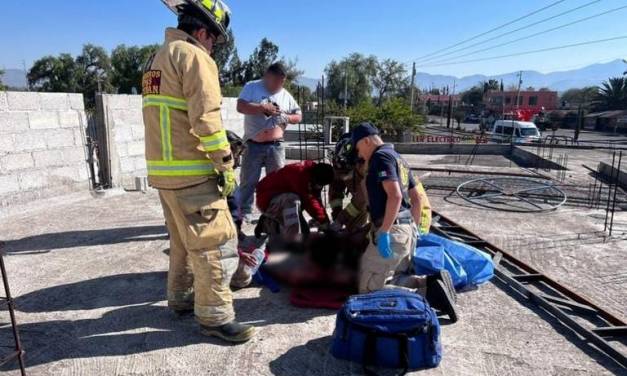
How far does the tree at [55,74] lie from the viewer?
40125 mm

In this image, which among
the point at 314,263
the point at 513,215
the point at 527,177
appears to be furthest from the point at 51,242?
the point at 527,177

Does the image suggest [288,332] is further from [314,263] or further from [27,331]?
[27,331]

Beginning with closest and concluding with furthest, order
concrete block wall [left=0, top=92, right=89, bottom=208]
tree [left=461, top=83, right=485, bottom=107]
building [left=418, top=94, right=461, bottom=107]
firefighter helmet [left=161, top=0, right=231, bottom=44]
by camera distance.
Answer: firefighter helmet [left=161, top=0, right=231, bottom=44] → concrete block wall [left=0, top=92, right=89, bottom=208] → tree [left=461, top=83, right=485, bottom=107] → building [left=418, top=94, right=461, bottom=107]

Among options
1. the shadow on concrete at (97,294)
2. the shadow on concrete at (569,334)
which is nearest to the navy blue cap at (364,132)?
the shadow on concrete at (569,334)

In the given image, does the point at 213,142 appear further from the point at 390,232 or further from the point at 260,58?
the point at 260,58

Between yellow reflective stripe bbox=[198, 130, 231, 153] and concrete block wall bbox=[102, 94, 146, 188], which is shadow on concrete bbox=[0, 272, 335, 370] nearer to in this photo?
yellow reflective stripe bbox=[198, 130, 231, 153]

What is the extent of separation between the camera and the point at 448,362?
2.65 m

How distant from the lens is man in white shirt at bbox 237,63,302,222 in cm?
464

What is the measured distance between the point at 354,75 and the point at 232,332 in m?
54.1

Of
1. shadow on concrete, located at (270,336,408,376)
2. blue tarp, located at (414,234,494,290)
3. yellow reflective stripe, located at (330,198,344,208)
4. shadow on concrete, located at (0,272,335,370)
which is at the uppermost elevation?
yellow reflective stripe, located at (330,198,344,208)

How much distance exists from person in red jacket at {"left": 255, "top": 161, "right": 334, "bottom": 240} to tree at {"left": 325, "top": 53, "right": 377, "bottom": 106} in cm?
4752

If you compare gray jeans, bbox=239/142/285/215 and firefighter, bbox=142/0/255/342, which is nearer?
firefighter, bbox=142/0/255/342

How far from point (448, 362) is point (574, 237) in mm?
3788

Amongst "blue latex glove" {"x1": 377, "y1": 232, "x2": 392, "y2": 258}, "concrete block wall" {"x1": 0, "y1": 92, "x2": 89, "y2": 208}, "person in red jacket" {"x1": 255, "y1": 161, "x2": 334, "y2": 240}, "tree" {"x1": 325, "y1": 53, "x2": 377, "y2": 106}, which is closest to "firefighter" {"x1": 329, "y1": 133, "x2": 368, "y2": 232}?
"person in red jacket" {"x1": 255, "y1": 161, "x2": 334, "y2": 240}
